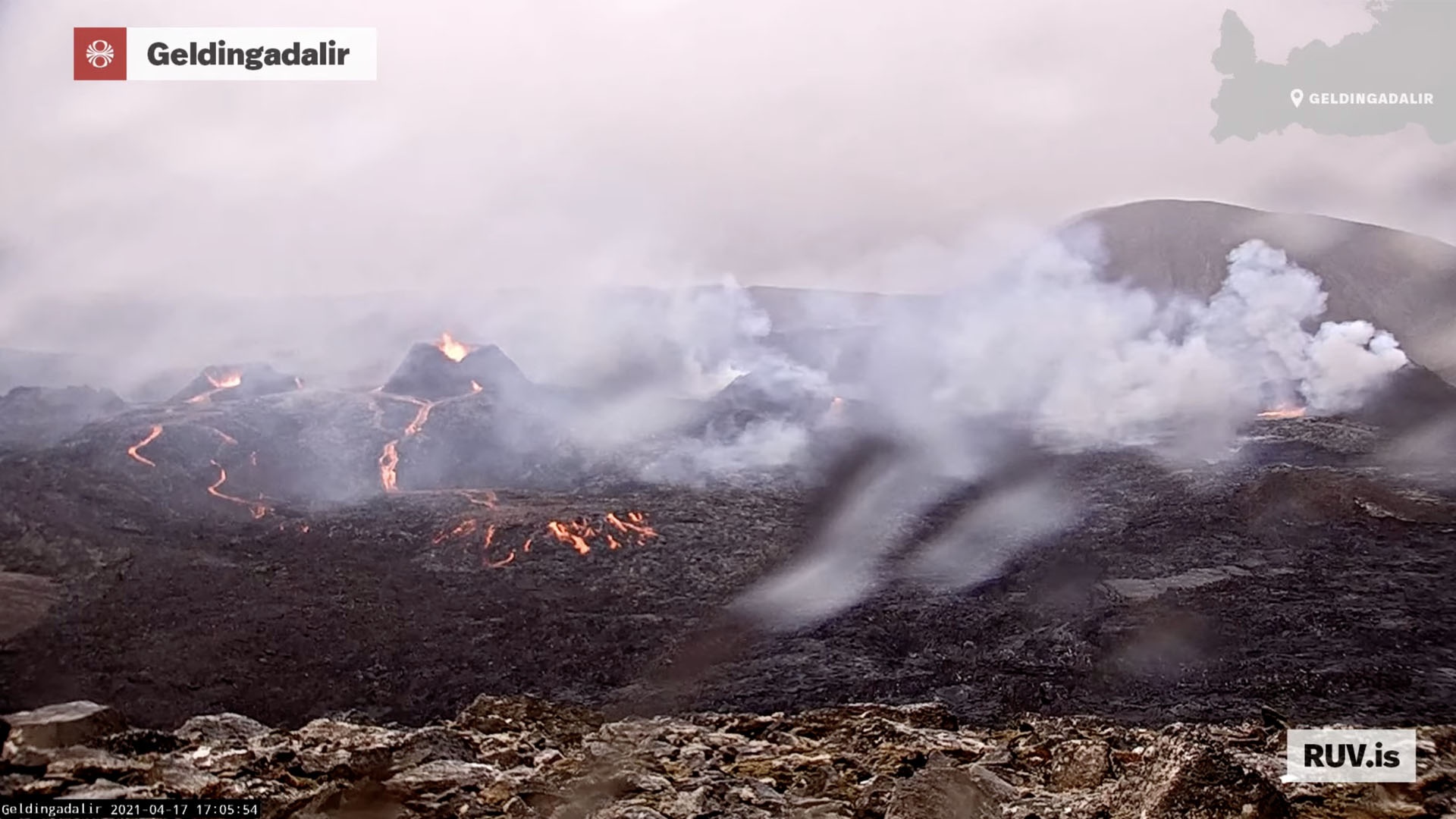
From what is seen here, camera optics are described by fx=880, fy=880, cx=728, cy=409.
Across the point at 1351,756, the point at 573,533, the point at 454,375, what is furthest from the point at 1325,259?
the point at 1351,756

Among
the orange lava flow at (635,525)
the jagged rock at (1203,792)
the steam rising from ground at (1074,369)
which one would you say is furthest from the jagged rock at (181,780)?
the steam rising from ground at (1074,369)

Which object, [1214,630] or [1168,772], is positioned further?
[1214,630]

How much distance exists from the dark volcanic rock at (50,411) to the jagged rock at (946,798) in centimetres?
4925

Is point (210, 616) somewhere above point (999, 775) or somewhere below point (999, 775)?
below

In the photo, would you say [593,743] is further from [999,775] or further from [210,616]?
[210,616]

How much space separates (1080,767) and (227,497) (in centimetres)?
3809

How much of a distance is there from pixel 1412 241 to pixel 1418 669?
259ft

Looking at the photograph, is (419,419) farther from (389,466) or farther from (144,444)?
(144,444)

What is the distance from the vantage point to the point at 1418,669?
17344 mm

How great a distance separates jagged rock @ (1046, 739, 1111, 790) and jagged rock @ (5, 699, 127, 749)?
9.72 m

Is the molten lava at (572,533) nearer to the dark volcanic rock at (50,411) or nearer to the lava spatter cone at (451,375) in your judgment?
the lava spatter cone at (451,375)

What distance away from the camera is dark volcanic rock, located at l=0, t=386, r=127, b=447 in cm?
4497

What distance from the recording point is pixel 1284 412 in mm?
47344

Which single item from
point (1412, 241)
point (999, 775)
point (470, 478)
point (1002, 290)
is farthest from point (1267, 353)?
point (999, 775)
